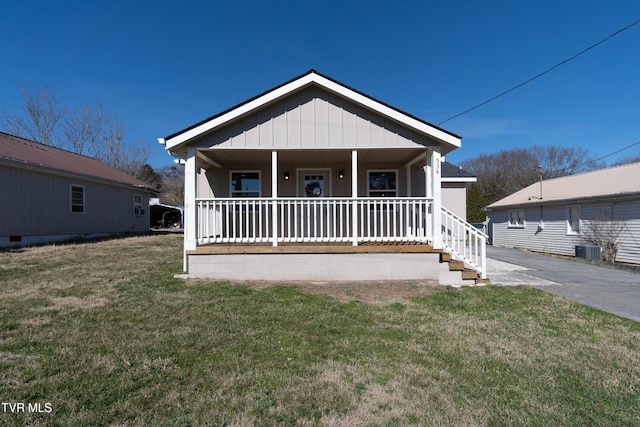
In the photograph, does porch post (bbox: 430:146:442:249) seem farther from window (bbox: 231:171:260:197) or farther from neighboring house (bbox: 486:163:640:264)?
neighboring house (bbox: 486:163:640:264)

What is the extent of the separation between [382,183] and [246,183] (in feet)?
13.0

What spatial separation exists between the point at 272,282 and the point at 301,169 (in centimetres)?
375

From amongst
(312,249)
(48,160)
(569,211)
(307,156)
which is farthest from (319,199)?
(569,211)

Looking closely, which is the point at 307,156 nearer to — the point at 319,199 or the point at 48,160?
the point at 319,199

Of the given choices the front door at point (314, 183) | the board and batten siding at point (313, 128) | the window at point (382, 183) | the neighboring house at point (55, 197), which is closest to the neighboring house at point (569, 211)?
the window at point (382, 183)

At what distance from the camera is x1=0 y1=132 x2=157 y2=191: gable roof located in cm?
1125

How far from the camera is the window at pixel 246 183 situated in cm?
918

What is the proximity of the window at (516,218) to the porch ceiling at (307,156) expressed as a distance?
13466 mm

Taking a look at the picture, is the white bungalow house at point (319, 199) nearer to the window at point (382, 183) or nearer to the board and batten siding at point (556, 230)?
the window at point (382, 183)

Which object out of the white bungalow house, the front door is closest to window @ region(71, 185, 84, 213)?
the white bungalow house

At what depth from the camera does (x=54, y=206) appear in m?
12.6

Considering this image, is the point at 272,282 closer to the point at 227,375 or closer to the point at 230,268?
the point at 230,268

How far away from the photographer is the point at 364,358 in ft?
10.5

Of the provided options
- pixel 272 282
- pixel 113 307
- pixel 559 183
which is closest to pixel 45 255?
pixel 113 307
